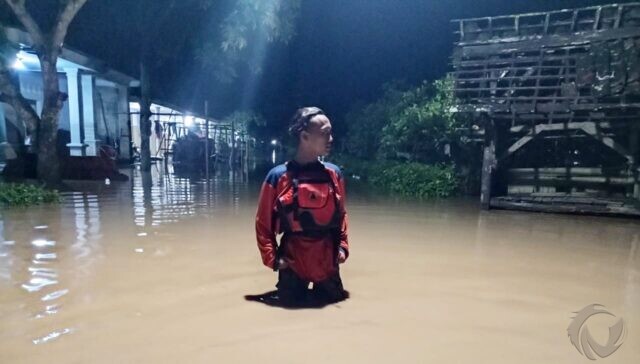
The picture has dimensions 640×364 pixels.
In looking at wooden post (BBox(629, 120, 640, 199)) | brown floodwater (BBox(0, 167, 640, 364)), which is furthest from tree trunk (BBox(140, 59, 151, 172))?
wooden post (BBox(629, 120, 640, 199))

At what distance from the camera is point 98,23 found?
17297 mm

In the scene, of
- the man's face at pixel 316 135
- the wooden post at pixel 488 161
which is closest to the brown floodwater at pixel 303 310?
the man's face at pixel 316 135

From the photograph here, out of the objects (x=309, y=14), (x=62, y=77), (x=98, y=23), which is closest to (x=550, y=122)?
(x=98, y=23)

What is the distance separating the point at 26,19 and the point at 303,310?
10.5 m

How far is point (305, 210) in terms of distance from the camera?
11.4ft

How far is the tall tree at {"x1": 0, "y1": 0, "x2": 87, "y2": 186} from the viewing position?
10.9m

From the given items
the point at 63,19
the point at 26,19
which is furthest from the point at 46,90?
the point at 63,19

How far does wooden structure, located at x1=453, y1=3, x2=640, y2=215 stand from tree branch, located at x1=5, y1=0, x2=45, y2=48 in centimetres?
998

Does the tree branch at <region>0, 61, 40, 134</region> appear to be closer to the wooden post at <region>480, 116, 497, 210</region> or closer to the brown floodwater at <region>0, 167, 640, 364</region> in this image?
the brown floodwater at <region>0, 167, 640, 364</region>

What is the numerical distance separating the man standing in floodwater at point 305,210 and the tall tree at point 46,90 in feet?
32.5

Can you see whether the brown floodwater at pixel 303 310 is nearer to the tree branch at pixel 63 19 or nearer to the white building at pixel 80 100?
the tree branch at pixel 63 19

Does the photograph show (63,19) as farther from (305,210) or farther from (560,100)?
(560,100)

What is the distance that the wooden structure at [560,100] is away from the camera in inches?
364

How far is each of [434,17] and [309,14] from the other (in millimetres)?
7148
